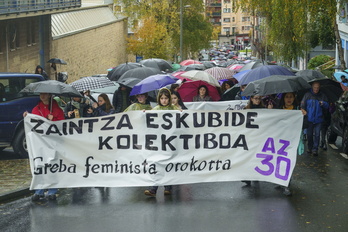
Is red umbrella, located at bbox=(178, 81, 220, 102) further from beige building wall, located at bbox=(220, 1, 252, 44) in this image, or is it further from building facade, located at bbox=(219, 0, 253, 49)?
beige building wall, located at bbox=(220, 1, 252, 44)

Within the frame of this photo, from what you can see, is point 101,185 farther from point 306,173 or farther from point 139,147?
point 306,173

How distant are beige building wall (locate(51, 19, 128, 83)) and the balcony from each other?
112 inches

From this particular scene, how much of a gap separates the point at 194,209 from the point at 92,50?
49.7m

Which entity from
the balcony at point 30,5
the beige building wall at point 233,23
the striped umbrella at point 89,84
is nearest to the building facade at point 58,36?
the balcony at point 30,5

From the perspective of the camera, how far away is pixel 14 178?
1308 cm

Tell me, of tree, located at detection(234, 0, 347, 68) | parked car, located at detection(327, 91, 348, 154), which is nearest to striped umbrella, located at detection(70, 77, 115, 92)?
parked car, located at detection(327, 91, 348, 154)

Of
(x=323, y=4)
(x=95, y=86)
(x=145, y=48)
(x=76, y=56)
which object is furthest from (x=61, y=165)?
(x=145, y=48)

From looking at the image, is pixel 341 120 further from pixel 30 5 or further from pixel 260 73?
pixel 30 5

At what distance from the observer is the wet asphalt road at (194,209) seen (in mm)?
9266

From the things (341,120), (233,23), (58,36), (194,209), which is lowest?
(194,209)

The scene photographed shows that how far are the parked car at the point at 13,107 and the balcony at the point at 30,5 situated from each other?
55.9ft

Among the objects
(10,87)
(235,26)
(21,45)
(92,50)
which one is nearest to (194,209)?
(10,87)

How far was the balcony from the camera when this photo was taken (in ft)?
107

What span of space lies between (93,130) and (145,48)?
4964cm
